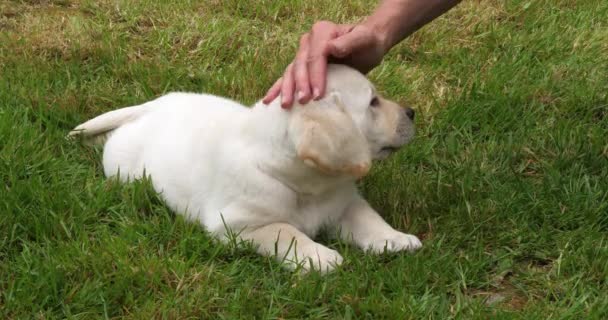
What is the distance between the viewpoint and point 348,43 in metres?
3.32

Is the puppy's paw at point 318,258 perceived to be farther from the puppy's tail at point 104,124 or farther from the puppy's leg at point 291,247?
the puppy's tail at point 104,124

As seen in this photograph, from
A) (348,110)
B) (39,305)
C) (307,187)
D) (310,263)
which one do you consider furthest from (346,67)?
(39,305)

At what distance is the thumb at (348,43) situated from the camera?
10.7 feet

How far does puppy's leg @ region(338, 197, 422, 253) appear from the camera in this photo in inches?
128

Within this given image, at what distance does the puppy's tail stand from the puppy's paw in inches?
54.3

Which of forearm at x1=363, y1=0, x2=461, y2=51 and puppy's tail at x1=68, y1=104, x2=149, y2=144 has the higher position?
forearm at x1=363, y1=0, x2=461, y2=51

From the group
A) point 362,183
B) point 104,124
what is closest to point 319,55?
point 362,183

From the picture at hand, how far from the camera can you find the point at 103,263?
3.07 meters

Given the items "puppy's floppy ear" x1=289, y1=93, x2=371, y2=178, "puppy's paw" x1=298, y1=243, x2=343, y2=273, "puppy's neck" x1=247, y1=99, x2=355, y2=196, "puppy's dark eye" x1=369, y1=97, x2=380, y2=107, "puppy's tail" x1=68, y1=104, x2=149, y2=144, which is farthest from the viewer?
"puppy's tail" x1=68, y1=104, x2=149, y2=144

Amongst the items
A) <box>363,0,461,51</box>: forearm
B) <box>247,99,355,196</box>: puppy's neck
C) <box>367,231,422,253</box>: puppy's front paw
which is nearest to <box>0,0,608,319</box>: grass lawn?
<box>367,231,422,253</box>: puppy's front paw

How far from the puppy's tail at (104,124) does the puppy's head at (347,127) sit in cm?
127

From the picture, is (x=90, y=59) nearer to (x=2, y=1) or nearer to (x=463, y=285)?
(x=2, y=1)

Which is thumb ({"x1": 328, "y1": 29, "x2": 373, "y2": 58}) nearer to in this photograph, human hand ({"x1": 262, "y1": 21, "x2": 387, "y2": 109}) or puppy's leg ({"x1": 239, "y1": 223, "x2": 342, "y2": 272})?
human hand ({"x1": 262, "y1": 21, "x2": 387, "y2": 109})

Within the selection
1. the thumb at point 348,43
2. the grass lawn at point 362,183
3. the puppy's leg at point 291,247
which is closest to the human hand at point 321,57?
the thumb at point 348,43
